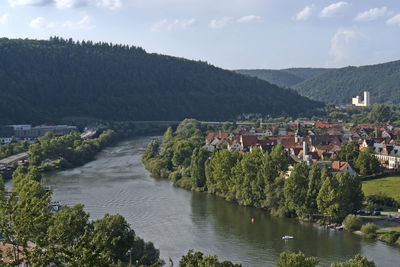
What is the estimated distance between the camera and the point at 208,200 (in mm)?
33375

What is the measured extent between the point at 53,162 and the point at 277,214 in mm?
26070

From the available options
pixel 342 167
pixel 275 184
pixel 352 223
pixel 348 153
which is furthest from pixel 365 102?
pixel 352 223

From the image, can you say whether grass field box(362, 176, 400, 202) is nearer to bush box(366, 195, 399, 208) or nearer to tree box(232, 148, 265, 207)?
bush box(366, 195, 399, 208)

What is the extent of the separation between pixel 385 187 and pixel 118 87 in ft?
287

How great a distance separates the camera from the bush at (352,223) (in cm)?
2558

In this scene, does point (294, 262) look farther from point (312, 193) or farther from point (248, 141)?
point (248, 141)

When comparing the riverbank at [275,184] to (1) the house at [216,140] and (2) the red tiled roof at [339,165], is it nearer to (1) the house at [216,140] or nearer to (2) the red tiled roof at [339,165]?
(2) the red tiled roof at [339,165]

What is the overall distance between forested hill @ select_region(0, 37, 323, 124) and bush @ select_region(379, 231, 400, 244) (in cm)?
6748

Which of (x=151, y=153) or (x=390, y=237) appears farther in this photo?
(x=151, y=153)

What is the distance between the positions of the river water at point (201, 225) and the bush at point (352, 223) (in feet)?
1.63

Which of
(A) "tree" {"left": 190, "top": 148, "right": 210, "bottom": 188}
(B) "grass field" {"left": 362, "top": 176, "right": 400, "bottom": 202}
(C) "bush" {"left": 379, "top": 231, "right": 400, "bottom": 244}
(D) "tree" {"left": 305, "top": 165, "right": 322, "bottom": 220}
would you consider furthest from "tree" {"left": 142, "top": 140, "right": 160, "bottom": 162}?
(C) "bush" {"left": 379, "top": 231, "right": 400, "bottom": 244}

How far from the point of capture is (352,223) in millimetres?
25578

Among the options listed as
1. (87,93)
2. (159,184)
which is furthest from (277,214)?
(87,93)

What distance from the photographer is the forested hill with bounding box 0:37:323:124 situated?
97938mm
